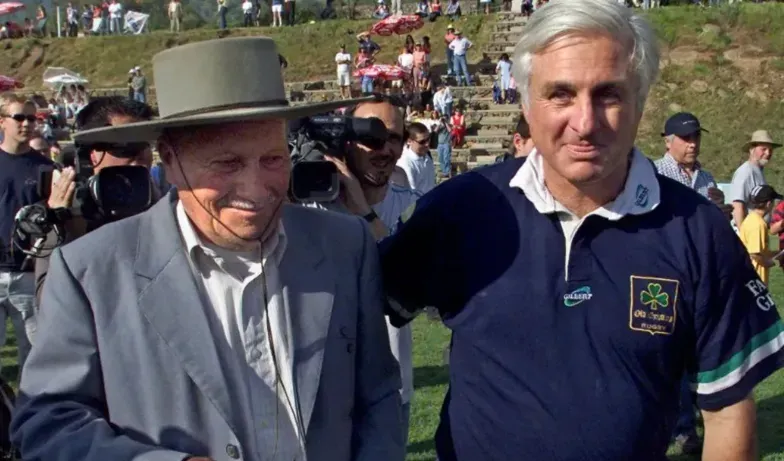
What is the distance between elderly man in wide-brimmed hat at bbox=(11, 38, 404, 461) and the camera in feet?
7.30

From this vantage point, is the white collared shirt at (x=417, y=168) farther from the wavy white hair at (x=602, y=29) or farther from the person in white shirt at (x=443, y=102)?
the person in white shirt at (x=443, y=102)

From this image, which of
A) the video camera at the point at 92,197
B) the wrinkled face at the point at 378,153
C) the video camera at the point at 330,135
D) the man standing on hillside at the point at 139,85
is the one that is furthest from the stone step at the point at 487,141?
the video camera at the point at 330,135

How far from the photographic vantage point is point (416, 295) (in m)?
2.73

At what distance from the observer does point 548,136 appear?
8.13ft

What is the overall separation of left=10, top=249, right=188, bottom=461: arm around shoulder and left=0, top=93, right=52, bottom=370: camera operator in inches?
179

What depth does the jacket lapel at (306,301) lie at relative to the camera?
2.32 metres

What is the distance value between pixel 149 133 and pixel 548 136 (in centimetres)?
93

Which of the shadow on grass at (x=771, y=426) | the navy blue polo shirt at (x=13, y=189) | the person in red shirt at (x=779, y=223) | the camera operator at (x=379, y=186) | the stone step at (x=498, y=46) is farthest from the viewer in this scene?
the stone step at (x=498, y=46)

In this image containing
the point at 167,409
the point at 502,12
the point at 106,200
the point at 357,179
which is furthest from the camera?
the point at 502,12

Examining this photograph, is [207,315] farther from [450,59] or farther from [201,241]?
[450,59]

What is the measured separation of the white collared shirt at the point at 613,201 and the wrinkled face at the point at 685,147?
499 centimetres

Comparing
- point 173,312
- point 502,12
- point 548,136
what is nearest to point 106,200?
point 173,312

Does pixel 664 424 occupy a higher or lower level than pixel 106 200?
lower

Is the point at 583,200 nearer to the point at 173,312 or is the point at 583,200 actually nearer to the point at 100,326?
the point at 173,312
